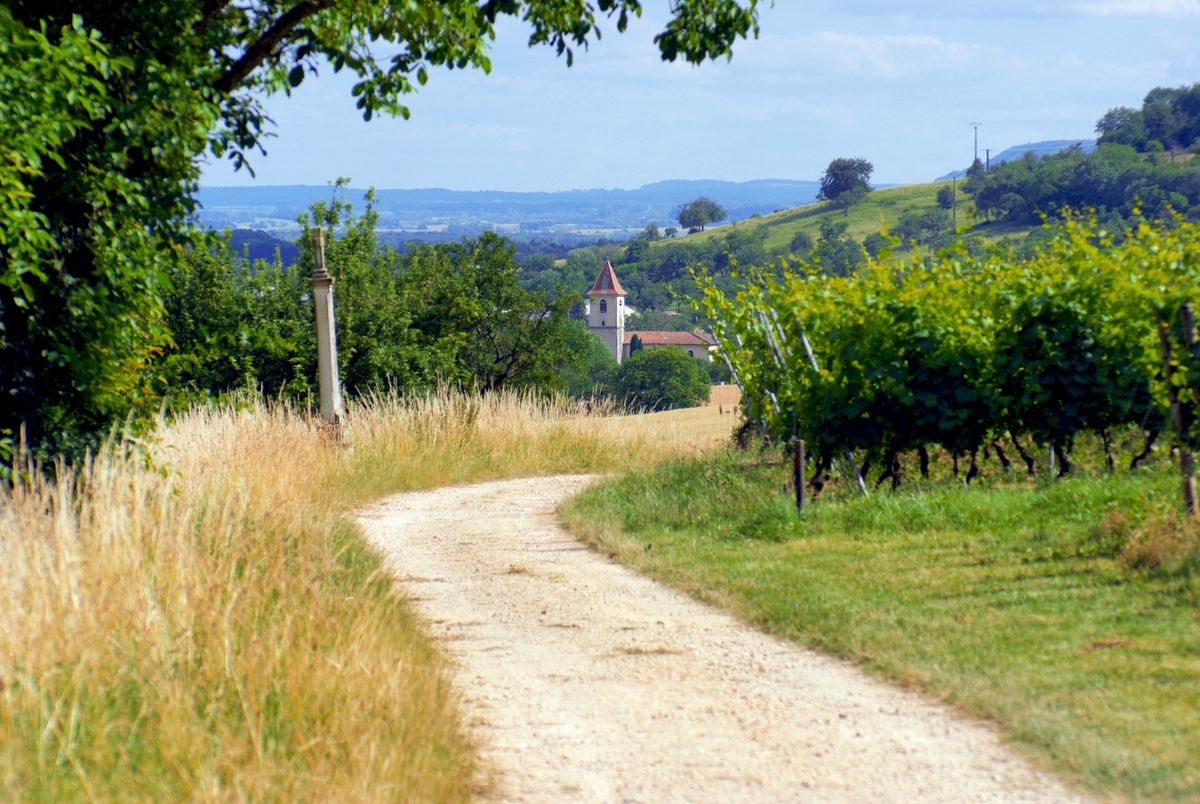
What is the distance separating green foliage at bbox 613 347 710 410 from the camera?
83312 mm

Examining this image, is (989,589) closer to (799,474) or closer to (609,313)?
(799,474)

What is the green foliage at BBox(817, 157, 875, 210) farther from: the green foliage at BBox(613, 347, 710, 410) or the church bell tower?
the green foliage at BBox(613, 347, 710, 410)

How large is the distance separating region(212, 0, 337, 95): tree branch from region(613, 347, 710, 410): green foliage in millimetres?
73360

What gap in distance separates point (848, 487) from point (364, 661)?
6848mm

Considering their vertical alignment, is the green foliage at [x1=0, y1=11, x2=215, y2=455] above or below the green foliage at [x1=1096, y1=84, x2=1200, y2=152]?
below

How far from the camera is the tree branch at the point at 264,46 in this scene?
805 centimetres

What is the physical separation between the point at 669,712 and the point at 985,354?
609 centimetres

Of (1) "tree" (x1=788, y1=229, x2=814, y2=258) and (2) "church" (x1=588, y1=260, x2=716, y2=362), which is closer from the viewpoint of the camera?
→ (1) "tree" (x1=788, y1=229, x2=814, y2=258)

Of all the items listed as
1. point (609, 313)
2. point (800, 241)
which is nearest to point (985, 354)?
point (800, 241)

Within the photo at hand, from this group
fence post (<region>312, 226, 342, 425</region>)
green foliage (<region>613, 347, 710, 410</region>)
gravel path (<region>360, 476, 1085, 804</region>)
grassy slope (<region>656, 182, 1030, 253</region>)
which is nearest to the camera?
gravel path (<region>360, 476, 1085, 804</region>)

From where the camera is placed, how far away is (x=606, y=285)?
181 meters

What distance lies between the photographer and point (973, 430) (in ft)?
33.7

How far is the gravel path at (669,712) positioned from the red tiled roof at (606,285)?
564 ft

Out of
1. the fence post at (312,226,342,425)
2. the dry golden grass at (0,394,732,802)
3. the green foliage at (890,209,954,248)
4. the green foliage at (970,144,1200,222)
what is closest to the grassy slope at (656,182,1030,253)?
the green foliage at (890,209,954,248)
